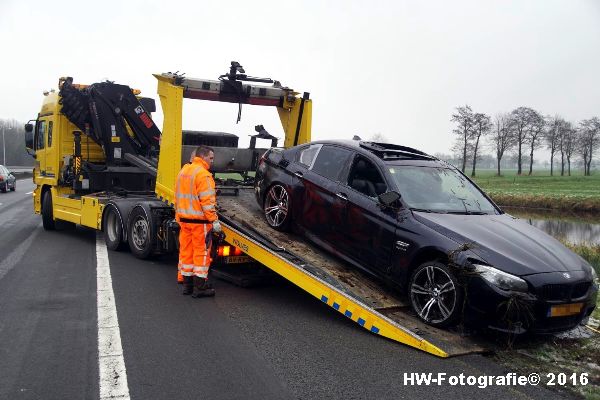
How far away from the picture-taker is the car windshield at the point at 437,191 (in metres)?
6.06

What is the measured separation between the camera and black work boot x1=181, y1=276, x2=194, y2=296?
6906 millimetres

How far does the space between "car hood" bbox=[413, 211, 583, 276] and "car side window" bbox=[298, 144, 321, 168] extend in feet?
6.59

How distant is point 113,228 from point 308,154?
460 cm

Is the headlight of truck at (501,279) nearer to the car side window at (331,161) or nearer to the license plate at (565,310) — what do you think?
the license plate at (565,310)

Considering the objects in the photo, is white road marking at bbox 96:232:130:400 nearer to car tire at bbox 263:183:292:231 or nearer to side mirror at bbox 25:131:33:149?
car tire at bbox 263:183:292:231

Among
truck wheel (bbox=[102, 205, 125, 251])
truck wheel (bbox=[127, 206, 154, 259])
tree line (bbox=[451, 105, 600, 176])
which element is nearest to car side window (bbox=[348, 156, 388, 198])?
truck wheel (bbox=[127, 206, 154, 259])

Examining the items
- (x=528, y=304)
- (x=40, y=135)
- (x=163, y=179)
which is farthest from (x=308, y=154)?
(x=40, y=135)

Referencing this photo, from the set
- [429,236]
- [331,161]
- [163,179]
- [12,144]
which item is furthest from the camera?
[12,144]

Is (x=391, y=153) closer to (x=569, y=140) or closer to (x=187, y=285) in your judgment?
(x=187, y=285)

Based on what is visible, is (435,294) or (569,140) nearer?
(435,294)

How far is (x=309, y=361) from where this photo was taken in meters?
4.71

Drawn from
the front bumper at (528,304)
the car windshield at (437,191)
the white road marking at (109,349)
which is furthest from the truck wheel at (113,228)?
the front bumper at (528,304)

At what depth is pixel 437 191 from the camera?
635cm

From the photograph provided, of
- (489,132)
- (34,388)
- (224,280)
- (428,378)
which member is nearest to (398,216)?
(428,378)
